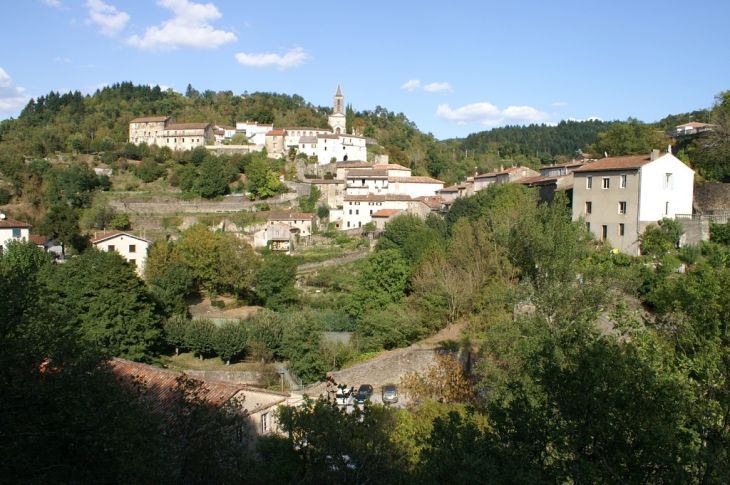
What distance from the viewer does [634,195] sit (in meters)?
25.7

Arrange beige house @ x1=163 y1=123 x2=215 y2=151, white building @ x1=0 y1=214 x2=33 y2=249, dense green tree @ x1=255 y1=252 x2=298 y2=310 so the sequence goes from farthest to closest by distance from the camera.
→ beige house @ x1=163 y1=123 x2=215 y2=151 → white building @ x1=0 y1=214 x2=33 y2=249 → dense green tree @ x1=255 y1=252 x2=298 y2=310

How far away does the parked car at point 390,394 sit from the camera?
17.7m

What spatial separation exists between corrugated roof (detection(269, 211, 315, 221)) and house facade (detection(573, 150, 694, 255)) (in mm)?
31250

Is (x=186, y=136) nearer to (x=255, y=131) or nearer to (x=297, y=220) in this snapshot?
(x=255, y=131)

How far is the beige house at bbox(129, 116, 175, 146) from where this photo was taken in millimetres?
77500

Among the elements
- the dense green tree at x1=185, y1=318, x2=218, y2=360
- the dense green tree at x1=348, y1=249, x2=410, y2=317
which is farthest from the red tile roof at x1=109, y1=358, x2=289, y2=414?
the dense green tree at x1=348, y1=249, x2=410, y2=317

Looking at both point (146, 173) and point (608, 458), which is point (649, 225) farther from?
point (146, 173)

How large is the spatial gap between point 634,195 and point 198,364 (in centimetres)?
2277

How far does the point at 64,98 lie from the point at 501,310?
110265 millimetres

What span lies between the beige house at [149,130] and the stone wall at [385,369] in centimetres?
6678

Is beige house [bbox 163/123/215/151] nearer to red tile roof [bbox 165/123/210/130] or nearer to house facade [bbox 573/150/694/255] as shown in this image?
red tile roof [bbox 165/123/210/130]

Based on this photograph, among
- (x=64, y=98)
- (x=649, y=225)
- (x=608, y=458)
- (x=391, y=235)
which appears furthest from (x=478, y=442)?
(x=64, y=98)

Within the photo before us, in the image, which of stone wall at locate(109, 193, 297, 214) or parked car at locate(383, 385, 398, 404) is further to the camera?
stone wall at locate(109, 193, 297, 214)

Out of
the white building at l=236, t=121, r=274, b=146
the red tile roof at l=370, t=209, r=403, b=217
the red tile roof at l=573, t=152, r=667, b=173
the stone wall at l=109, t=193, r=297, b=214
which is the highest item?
the white building at l=236, t=121, r=274, b=146
